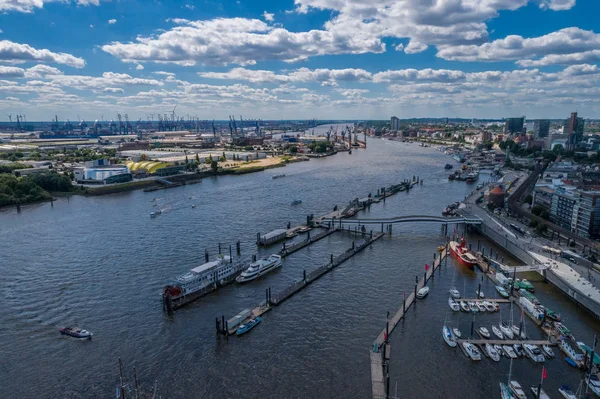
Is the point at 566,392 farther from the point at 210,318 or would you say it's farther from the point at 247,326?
the point at 210,318

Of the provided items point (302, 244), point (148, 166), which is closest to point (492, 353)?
point (302, 244)

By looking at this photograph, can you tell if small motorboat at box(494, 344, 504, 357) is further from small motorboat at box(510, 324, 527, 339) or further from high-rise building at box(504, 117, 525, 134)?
high-rise building at box(504, 117, 525, 134)

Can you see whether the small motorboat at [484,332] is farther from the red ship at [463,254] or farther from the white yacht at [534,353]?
the red ship at [463,254]

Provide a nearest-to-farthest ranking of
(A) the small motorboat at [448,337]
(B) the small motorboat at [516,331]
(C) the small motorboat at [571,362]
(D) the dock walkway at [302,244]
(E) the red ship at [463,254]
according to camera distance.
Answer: (C) the small motorboat at [571,362]
(A) the small motorboat at [448,337]
(B) the small motorboat at [516,331]
(E) the red ship at [463,254]
(D) the dock walkway at [302,244]

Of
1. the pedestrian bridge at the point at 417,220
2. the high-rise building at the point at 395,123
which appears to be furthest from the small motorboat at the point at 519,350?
the high-rise building at the point at 395,123

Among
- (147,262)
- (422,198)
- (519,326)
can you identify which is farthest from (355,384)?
(422,198)

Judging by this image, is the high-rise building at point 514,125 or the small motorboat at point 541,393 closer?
the small motorboat at point 541,393

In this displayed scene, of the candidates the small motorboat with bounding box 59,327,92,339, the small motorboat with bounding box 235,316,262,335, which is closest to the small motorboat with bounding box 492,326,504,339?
the small motorboat with bounding box 235,316,262,335
